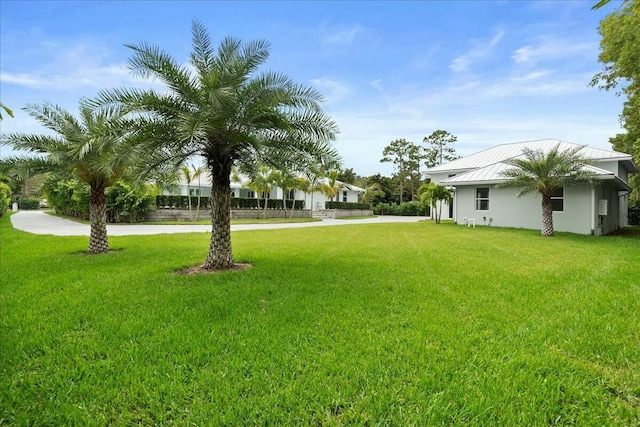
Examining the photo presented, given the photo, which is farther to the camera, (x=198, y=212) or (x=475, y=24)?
(x=198, y=212)

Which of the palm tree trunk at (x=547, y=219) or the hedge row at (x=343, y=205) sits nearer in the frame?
the palm tree trunk at (x=547, y=219)

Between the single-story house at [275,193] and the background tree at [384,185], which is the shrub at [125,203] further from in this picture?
the background tree at [384,185]

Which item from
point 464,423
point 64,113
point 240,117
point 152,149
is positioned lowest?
point 464,423

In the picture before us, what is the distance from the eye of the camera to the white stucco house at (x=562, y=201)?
1572cm

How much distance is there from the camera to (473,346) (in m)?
3.49

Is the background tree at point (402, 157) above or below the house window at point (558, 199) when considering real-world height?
above

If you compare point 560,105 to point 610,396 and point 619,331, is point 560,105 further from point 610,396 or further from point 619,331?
point 610,396

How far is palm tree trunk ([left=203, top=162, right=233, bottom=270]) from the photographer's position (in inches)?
289

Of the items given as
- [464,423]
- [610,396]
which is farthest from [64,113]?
[610,396]

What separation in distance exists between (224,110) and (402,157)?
4698cm

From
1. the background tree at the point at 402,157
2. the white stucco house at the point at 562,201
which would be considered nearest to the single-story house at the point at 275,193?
the background tree at the point at 402,157

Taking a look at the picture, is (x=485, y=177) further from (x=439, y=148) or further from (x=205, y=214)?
(x=439, y=148)

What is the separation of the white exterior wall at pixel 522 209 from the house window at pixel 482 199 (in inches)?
7.6

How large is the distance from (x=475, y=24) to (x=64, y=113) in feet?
45.8
